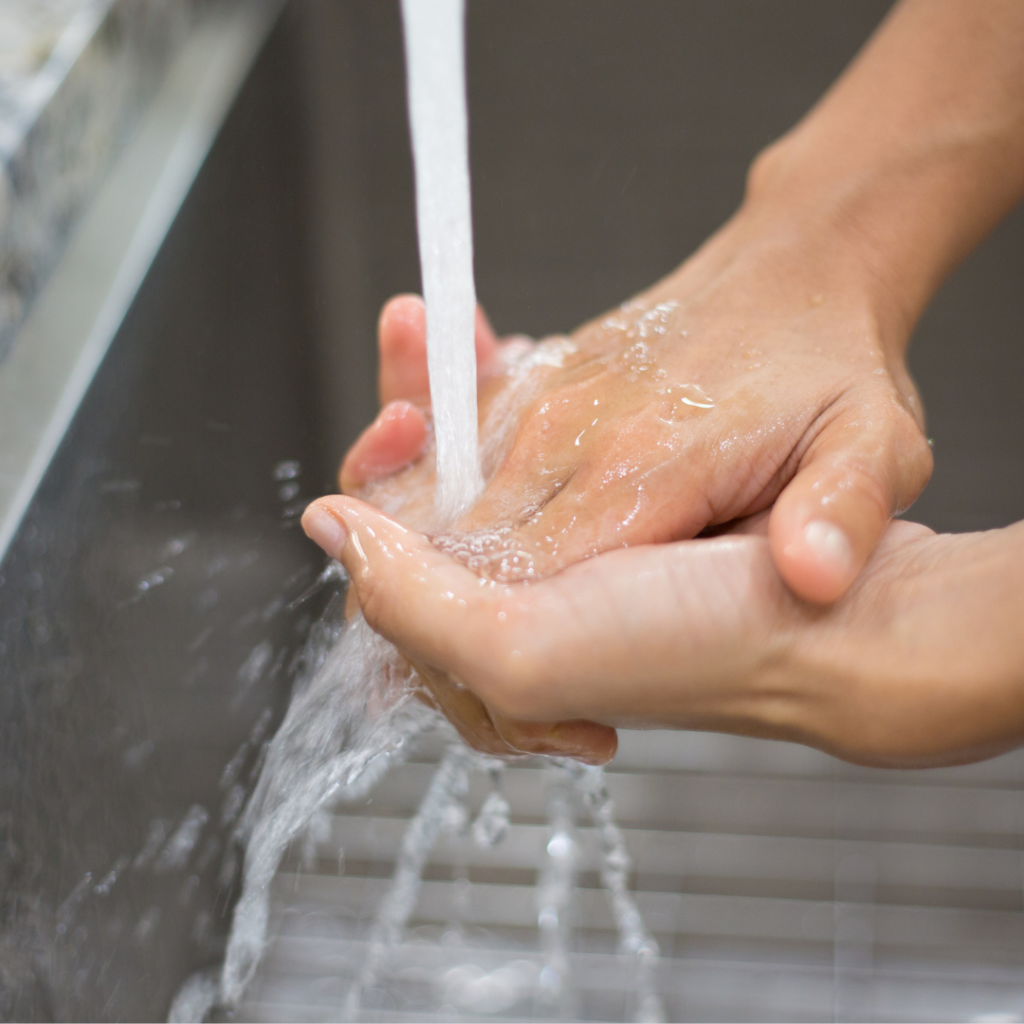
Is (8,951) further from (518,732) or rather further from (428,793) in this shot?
(428,793)

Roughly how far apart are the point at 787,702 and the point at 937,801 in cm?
58

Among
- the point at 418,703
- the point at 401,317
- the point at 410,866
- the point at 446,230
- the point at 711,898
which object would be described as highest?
the point at 446,230

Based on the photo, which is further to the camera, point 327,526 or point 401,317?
point 401,317

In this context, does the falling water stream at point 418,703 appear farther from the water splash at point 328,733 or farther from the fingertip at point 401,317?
the fingertip at point 401,317

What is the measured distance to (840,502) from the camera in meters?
0.44

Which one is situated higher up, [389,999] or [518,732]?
[518,732]

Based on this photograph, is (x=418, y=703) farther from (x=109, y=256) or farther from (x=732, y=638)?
(x=109, y=256)

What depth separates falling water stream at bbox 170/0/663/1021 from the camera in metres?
0.48

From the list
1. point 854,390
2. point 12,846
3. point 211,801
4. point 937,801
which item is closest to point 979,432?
point 937,801

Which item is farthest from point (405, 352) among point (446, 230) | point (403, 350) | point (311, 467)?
point (446, 230)

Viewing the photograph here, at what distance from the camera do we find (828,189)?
727 mm

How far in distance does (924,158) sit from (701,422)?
32cm

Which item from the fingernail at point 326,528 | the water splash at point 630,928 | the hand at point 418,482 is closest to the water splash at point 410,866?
the water splash at point 630,928

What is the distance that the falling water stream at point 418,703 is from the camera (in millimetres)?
483
